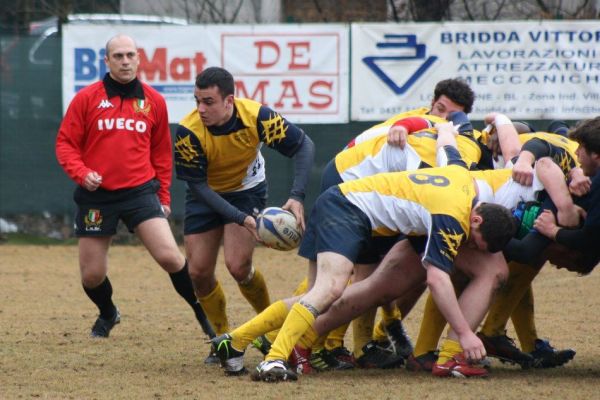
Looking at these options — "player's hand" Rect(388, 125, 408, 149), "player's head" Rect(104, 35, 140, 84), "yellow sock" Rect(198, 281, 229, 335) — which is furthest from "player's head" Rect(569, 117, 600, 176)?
"player's head" Rect(104, 35, 140, 84)

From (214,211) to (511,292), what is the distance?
1864mm

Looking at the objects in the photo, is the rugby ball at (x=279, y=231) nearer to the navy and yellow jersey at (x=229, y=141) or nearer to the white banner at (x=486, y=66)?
the navy and yellow jersey at (x=229, y=141)

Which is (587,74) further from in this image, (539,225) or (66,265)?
(539,225)

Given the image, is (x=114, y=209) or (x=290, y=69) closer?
(x=114, y=209)

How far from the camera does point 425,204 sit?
6375 mm

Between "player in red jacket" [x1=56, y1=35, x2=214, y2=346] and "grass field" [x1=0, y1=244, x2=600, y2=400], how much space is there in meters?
0.58

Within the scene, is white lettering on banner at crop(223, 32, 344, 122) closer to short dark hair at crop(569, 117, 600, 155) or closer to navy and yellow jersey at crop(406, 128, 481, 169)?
navy and yellow jersey at crop(406, 128, 481, 169)

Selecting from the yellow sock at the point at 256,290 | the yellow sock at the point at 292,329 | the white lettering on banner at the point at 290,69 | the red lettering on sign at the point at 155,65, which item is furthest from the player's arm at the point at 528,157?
the red lettering on sign at the point at 155,65

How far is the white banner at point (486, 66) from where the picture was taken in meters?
13.5

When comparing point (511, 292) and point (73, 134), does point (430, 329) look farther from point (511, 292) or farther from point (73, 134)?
point (73, 134)

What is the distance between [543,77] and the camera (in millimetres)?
13516

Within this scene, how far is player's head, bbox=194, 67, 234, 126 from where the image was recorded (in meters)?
7.08

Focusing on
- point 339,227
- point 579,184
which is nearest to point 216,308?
point 339,227

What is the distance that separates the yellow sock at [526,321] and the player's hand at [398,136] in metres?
1.19
